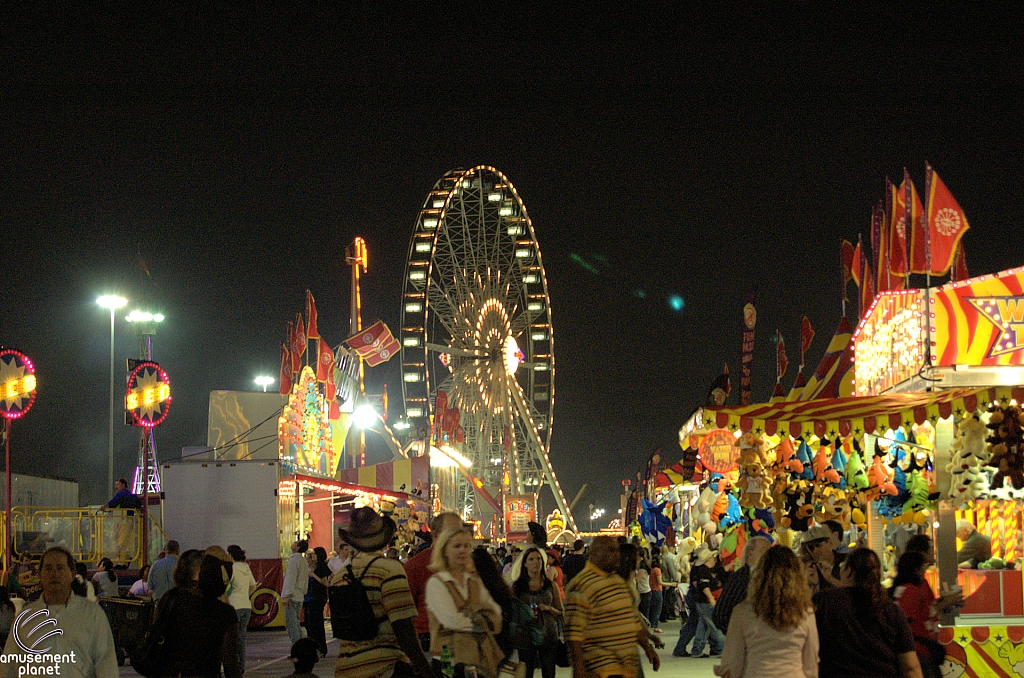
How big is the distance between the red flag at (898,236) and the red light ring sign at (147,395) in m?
10.7

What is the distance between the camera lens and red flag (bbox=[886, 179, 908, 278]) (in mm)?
16719

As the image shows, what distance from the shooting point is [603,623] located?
6.44 metres

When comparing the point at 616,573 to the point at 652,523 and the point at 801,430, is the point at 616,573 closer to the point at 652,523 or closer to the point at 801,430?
the point at 801,430

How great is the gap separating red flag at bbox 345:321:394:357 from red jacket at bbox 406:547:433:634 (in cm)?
3075

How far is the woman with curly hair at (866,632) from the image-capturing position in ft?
17.8

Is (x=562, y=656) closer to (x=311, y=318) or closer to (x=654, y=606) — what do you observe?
(x=654, y=606)

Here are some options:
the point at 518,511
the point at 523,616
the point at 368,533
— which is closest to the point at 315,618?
the point at 523,616

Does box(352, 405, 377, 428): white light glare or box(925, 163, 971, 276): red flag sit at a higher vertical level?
box(925, 163, 971, 276): red flag

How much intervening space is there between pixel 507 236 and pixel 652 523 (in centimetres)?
2028

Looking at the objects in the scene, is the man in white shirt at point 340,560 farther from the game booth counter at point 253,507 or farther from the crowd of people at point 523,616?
the crowd of people at point 523,616

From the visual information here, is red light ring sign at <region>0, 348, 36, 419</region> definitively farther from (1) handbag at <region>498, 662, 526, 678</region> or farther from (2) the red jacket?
(1) handbag at <region>498, 662, 526, 678</region>

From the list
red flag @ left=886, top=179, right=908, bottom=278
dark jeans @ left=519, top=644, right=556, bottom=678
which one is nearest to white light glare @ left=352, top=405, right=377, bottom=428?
red flag @ left=886, top=179, right=908, bottom=278

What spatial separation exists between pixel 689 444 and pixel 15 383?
30.3 ft

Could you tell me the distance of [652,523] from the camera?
2164 cm
